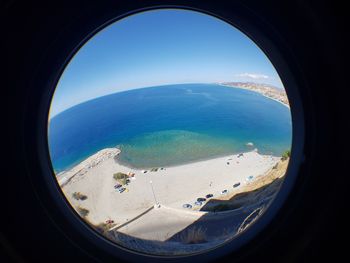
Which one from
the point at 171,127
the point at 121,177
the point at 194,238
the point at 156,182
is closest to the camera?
the point at 194,238

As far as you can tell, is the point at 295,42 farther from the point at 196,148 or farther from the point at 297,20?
the point at 196,148

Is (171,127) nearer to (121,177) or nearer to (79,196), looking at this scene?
(121,177)

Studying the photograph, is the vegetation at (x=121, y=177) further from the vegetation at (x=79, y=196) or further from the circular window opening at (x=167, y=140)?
the vegetation at (x=79, y=196)

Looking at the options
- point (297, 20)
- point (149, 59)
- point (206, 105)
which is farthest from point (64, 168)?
point (297, 20)

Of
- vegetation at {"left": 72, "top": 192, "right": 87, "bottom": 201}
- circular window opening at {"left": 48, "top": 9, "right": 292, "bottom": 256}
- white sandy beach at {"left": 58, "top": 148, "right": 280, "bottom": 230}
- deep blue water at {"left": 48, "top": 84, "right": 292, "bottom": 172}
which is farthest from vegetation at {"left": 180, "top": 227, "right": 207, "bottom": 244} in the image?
vegetation at {"left": 72, "top": 192, "right": 87, "bottom": 201}

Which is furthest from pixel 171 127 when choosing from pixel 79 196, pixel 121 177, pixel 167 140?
pixel 79 196

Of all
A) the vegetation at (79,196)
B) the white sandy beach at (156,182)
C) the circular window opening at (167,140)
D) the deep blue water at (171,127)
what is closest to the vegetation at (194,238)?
the circular window opening at (167,140)
